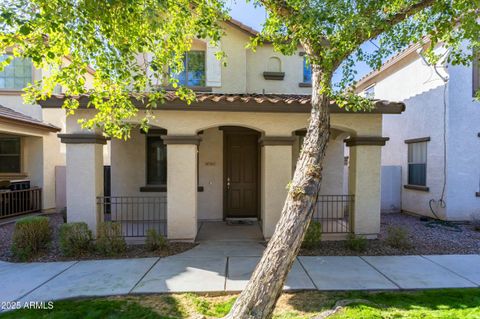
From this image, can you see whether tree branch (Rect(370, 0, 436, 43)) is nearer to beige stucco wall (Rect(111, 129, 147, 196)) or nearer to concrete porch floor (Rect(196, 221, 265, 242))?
concrete porch floor (Rect(196, 221, 265, 242))

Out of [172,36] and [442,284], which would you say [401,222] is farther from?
[172,36]

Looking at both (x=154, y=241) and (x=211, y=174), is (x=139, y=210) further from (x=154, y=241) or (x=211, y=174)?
(x=154, y=241)

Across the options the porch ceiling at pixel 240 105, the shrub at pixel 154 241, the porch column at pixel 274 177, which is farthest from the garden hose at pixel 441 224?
the shrub at pixel 154 241

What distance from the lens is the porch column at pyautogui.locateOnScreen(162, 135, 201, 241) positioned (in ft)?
21.3

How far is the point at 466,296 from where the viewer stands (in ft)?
13.6

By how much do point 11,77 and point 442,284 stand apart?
607 inches

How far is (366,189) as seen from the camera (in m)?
6.80

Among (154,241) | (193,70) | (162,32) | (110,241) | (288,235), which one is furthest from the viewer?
(193,70)

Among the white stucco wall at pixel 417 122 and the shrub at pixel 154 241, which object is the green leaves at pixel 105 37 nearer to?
the shrub at pixel 154 241

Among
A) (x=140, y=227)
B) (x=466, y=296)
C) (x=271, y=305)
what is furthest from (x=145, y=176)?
(x=466, y=296)

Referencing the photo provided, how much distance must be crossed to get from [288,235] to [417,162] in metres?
9.15

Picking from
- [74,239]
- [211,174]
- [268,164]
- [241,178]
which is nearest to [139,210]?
[211,174]

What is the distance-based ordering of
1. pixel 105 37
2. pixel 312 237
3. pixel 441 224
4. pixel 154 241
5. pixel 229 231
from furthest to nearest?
pixel 441 224 < pixel 229 231 < pixel 312 237 < pixel 154 241 < pixel 105 37

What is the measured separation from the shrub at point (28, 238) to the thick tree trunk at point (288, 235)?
16.1 ft
